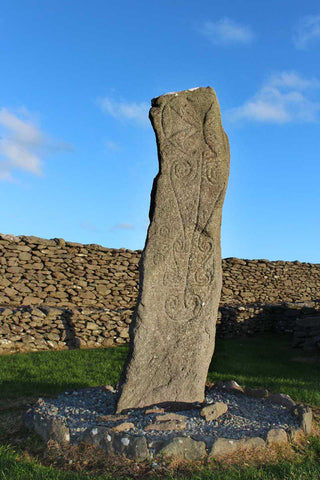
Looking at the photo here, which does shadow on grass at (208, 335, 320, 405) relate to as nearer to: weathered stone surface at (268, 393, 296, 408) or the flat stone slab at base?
weathered stone surface at (268, 393, 296, 408)

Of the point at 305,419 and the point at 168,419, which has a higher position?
the point at 305,419

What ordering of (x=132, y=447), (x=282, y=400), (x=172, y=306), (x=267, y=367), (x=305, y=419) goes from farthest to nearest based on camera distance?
(x=267, y=367)
(x=282, y=400)
(x=172, y=306)
(x=305, y=419)
(x=132, y=447)

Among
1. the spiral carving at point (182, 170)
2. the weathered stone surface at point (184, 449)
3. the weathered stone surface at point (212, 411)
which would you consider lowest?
the weathered stone surface at point (184, 449)

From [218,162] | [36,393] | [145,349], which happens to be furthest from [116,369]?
[218,162]

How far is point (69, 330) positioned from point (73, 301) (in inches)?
125

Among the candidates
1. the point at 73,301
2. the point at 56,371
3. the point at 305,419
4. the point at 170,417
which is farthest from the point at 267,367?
the point at 73,301

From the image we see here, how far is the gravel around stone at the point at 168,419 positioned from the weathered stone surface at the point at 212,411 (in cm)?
4

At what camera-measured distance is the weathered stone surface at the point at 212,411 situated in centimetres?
488

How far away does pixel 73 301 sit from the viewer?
14.9m

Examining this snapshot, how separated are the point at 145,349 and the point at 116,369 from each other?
12.0 ft

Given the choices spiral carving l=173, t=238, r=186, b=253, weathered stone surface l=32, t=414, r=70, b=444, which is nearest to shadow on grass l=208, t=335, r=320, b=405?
spiral carving l=173, t=238, r=186, b=253

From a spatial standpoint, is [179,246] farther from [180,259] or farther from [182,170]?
[182,170]

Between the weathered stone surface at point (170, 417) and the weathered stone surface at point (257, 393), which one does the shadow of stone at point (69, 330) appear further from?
the weathered stone surface at point (170, 417)

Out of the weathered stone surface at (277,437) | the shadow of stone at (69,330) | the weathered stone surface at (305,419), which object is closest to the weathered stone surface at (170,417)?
the weathered stone surface at (277,437)
